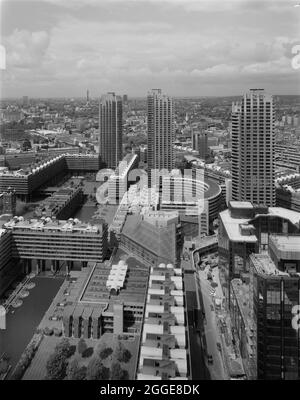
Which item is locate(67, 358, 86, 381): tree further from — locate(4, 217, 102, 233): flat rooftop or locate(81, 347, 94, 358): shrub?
locate(4, 217, 102, 233): flat rooftop

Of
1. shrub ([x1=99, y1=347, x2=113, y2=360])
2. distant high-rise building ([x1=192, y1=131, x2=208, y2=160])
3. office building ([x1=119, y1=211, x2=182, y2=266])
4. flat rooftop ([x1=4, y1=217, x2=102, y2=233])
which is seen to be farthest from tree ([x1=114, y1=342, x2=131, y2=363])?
distant high-rise building ([x1=192, y1=131, x2=208, y2=160])

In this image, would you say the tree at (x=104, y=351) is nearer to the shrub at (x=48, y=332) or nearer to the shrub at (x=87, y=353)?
the shrub at (x=87, y=353)

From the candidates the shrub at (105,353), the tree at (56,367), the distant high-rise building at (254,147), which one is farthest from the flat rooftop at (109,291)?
the distant high-rise building at (254,147)

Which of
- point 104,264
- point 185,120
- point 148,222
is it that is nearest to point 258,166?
point 148,222

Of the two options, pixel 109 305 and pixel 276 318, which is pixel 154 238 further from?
pixel 276 318

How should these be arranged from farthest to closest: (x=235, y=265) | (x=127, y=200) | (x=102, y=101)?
(x=102, y=101), (x=127, y=200), (x=235, y=265)

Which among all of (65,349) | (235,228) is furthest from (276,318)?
(235,228)
